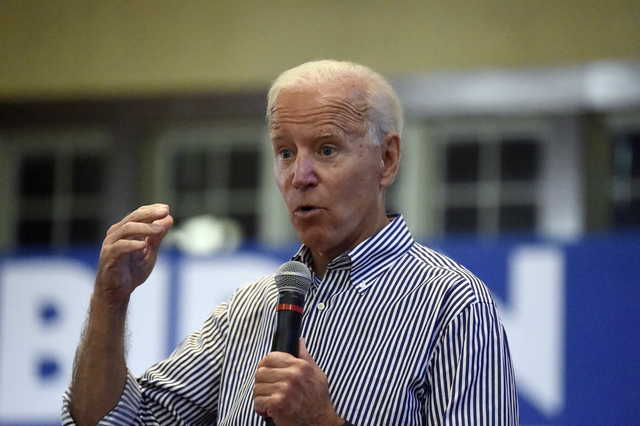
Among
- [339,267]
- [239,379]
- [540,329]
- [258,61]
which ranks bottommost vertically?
[540,329]

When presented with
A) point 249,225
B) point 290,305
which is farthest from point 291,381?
point 249,225

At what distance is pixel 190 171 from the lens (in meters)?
5.93

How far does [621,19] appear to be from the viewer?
5.03m

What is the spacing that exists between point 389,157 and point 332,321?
0.34 metres

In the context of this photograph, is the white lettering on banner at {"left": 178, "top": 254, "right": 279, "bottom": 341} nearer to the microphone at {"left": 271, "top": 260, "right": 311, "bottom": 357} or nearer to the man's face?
the man's face

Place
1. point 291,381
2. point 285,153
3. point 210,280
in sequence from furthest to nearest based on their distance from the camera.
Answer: point 210,280
point 285,153
point 291,381

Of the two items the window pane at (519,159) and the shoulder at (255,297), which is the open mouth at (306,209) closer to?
the shoulder at (255,297)

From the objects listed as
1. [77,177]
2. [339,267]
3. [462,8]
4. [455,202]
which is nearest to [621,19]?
[462,8]

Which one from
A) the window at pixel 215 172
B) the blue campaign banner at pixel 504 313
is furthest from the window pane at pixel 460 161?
the blue campaign banner at pixel 504 313

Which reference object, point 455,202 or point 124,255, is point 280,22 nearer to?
point 455,202

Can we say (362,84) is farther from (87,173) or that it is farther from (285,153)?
(87,173)

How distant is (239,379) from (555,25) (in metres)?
3.69

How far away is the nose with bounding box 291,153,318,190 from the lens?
5.95ft

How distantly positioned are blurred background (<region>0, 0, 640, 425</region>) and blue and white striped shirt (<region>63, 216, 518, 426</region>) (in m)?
2.00
